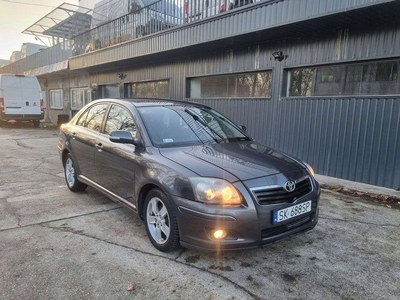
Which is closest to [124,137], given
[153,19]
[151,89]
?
[153,19]

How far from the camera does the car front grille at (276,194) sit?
253 cm

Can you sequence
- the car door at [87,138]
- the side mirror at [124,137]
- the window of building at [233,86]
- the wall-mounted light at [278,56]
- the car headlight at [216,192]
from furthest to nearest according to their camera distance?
the window of building at [233,86], the wall-mounted light at [278,56], the car door at [87,138], the side mirror at [124,137], the car headlight at [216,192]

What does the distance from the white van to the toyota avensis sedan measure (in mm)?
14081

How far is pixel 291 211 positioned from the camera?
266cm

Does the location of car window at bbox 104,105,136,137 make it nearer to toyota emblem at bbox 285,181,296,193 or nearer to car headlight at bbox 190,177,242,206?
car headlight at bbox 190,177,242,206

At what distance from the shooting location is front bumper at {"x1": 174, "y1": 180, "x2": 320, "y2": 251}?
246 cm

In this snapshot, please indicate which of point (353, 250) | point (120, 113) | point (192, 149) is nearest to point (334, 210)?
point (353, 250)

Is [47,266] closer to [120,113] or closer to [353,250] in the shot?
[120,113]

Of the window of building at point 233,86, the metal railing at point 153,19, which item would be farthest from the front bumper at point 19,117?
the window of building at point 233,86

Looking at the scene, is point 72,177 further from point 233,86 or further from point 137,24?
point 137,24

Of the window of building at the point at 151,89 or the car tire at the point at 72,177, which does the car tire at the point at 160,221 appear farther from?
the window of building at the point at 151,89

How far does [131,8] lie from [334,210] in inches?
440

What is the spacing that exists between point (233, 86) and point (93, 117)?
458 centimetres

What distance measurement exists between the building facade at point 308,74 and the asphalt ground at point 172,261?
183cm
